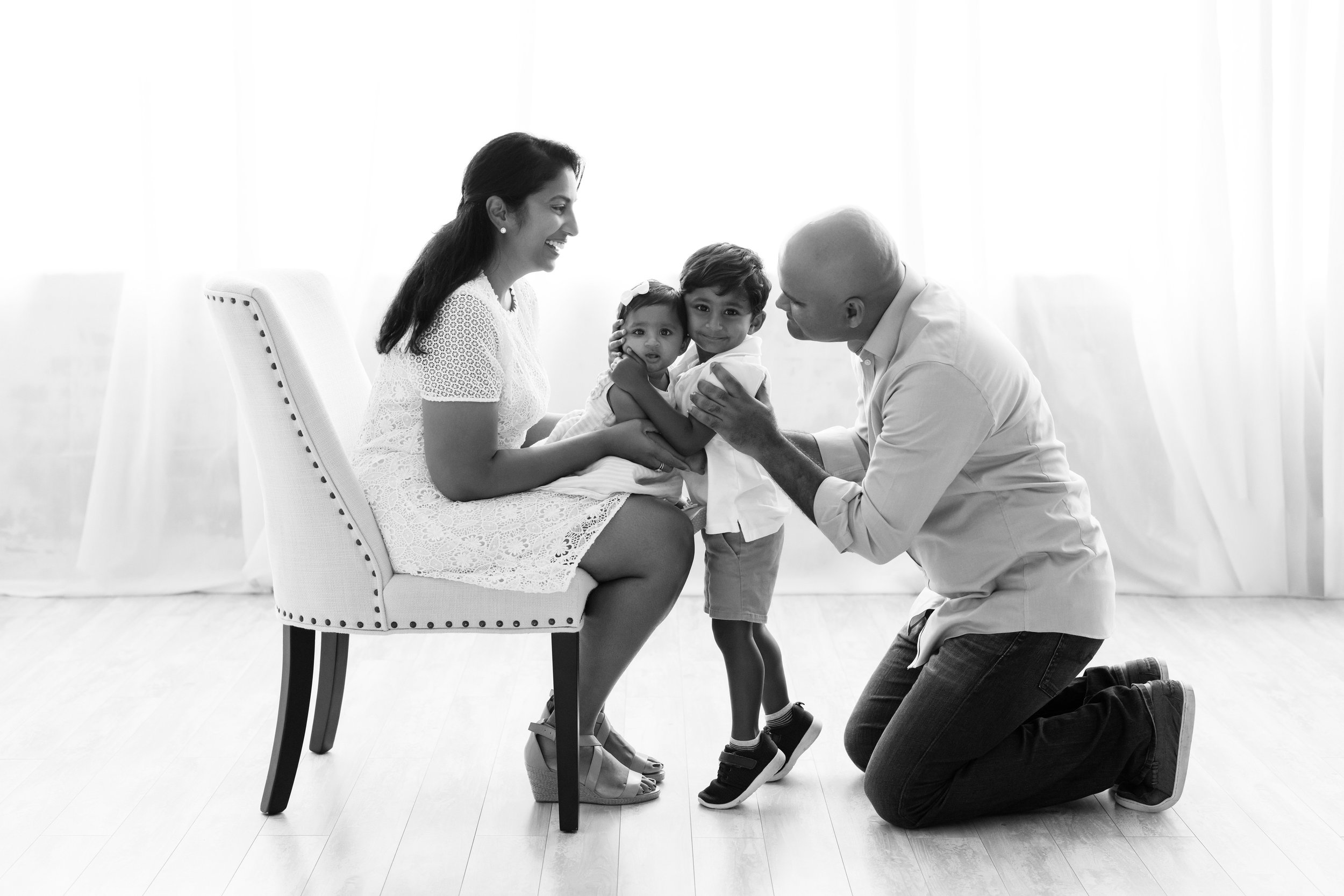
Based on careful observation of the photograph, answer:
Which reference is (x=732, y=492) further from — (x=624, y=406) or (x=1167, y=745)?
(x=1167, y=745)

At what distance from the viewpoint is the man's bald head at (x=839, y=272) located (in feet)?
6.62

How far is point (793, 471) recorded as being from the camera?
2.06m

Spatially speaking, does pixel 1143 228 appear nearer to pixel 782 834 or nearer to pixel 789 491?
pixel 789 491

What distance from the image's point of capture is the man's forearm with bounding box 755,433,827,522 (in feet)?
6.75

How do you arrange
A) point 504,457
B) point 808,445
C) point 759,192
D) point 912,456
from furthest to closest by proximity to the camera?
point 759,192
point 808,445
point 504,457
point 912,456

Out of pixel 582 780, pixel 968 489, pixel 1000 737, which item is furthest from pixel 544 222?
pixel 1000 737

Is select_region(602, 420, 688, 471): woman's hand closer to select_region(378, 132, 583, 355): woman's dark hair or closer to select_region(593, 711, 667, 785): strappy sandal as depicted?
select_region(378, 132, 583, 355): woman's dark hair

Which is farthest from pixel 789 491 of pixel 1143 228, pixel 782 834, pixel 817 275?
pixel 1143 228

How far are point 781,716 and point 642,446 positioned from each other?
1.98 feet

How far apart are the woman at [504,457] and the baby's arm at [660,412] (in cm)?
3

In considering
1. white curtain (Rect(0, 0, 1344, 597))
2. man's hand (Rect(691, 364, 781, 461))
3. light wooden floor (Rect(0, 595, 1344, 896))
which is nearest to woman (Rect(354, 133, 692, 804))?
man's hand (Rect(691, 364, 781, 461))

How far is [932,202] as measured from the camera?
11.7 feet

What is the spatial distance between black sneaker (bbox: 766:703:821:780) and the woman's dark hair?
3.25ft

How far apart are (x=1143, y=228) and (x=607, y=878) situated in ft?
8.10
